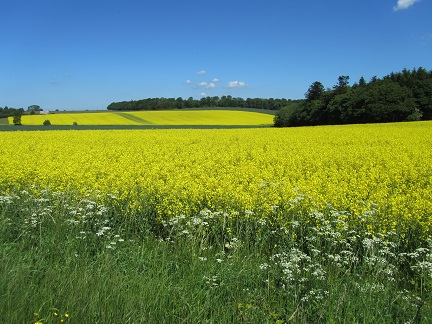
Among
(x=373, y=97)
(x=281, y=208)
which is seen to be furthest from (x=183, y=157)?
(x=373, y=97)

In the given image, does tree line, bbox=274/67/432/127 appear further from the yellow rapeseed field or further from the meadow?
the meadow

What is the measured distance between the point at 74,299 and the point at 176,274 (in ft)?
3.80

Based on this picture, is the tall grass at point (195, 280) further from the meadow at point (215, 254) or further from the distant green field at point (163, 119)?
the distant green field at point (163, 119)

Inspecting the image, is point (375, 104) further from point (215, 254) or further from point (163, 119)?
point (215, 254)

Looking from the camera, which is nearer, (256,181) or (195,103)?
(256,181)

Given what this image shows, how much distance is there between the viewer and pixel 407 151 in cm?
1314

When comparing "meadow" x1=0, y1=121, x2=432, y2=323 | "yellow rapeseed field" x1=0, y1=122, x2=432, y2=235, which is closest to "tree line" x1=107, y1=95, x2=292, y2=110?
"yellow rapeseed field" x1=0, y1=122, x2=432, y2=235

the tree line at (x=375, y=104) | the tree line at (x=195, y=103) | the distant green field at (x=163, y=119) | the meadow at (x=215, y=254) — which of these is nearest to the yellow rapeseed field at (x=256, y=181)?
the meadow at (x=215, y=254)

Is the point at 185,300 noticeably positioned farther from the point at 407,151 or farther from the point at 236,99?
the point at 236,99

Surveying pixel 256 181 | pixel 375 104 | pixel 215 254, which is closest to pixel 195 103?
pixel 375 104

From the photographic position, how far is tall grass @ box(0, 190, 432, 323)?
Result: 9.89ft

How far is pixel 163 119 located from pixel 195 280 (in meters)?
67.2

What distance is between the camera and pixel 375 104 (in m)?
48.7

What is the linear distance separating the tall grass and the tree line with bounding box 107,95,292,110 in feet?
305
